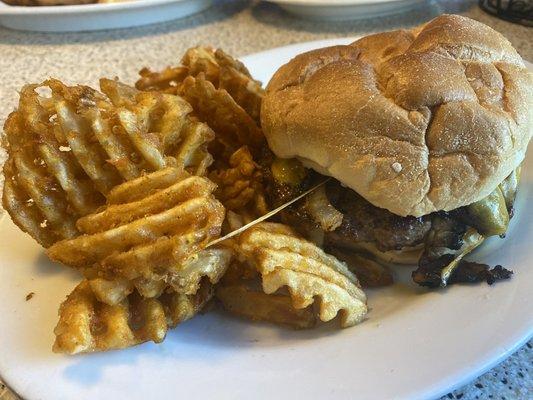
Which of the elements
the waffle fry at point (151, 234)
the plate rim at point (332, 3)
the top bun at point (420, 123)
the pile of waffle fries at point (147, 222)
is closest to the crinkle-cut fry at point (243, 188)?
the pile of waffle fries at point (147, 222)

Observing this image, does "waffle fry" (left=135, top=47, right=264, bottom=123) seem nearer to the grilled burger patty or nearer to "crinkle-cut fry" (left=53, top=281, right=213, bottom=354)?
the grilled burger patty

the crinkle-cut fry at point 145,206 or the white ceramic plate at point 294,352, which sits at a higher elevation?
the crinkle-cut fry at point 145,206

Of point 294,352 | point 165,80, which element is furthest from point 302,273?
point 165,80

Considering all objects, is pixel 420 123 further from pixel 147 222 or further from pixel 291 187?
pixel 147 222

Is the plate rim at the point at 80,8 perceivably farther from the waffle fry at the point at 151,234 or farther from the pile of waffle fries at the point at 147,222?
the waffle fry at the point at 151,234

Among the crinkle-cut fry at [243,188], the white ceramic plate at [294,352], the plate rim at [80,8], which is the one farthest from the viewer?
the plate rim at [80,8]

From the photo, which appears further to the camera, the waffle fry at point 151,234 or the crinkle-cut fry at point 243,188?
the crinkle-cut fry at point 243,188

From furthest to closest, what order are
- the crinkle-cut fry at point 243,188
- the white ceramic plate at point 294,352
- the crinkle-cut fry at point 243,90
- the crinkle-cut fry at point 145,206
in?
the crinkle-cut fry at point 243,90 → the crinkle-cut fry at point 243,188 → the crinkle-cut fry at point 145,206 → the white ceramic plate at point 294,352
